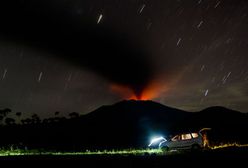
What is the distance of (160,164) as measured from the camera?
1286 centimetres

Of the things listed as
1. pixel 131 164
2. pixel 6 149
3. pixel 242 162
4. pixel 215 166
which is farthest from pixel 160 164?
pixel 6 149

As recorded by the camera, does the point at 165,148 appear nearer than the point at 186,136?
No

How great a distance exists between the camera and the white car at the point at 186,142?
94.9 feet

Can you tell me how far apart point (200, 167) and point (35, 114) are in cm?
14806

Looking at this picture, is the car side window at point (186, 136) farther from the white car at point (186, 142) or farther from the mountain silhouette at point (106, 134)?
the mountain silhouette at point (106, 134)

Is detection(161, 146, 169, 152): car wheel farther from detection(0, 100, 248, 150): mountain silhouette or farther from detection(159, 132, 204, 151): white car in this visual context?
detection(0, 100, 248, 150): mountain silhouette

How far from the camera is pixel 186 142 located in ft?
96.7

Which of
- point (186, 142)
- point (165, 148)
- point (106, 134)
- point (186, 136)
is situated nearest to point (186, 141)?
point (186, 142)

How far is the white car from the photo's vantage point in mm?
28922

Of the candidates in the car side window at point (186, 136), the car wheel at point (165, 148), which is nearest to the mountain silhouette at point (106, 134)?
the car side window at point (186, 136)

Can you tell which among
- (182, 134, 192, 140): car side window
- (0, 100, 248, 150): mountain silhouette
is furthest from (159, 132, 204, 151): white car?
(0, 100, 248, 150): mountain silhouette

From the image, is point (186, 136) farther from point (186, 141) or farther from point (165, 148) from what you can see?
point (165, 148)

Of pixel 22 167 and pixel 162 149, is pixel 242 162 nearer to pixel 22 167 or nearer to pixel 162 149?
pixel 22 167

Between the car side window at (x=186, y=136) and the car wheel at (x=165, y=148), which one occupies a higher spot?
the car side window at (x=186, y=136)
